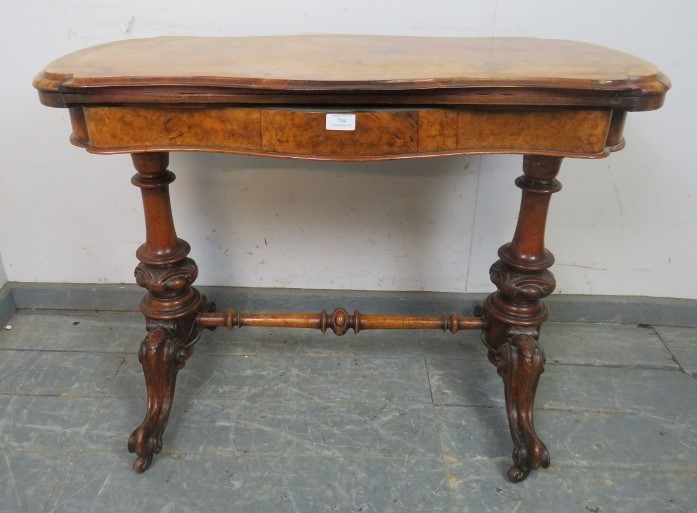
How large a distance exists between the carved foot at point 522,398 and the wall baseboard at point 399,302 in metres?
0.53

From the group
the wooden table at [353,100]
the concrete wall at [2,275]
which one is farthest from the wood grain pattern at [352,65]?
the concrete wall at [2,275]

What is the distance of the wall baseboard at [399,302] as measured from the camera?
1957 millimetres

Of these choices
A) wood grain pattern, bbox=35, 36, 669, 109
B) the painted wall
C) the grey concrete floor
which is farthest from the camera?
the painted wall

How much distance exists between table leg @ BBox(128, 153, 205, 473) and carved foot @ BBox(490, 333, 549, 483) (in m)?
0.80

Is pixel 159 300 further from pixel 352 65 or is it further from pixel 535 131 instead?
pixel 535 131

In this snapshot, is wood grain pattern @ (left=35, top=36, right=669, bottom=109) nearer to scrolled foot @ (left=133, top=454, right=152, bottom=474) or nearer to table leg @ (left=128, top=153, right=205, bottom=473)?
table leg @ (left=128, top=153, right=205, bottom=473)

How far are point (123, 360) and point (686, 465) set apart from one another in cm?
153

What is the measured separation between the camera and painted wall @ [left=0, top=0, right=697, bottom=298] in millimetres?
1609

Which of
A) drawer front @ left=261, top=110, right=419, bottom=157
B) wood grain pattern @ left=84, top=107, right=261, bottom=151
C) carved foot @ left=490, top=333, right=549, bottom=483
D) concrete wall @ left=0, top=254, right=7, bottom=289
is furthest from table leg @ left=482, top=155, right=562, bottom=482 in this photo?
concrete wall @ left=0, top=254, right=7, bottom=289

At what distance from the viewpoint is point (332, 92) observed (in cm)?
101

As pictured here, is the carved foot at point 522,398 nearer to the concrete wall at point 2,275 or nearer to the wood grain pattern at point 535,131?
the wood grain pattern at point 535,131

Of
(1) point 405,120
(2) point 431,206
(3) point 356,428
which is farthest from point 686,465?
(1) point 405,120

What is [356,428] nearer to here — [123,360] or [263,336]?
[263,336]

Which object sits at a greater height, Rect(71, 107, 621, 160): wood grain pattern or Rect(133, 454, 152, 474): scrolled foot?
Rect(71, 107, 621, 160): wood grain pattern
